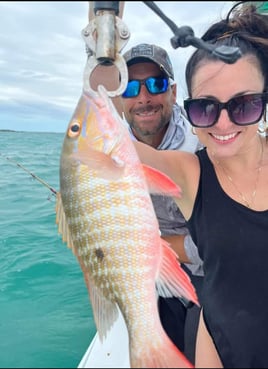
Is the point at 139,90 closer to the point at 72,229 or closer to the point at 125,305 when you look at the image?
the point at 72,229

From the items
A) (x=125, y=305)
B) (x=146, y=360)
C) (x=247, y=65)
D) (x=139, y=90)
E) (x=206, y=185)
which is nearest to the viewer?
(x=146, y=360)

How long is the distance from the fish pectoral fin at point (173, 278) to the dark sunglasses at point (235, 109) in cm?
64

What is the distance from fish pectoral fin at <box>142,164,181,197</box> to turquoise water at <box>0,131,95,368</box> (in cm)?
89

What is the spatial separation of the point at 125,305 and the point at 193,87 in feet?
3.50

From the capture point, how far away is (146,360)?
123 centimetres

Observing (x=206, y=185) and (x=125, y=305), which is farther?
(x=206, y=185)

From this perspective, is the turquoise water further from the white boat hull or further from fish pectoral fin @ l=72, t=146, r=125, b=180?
fish pectoral fin @ l=72, t=146, r=125, b=180

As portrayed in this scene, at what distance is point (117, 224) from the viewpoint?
1325 mm

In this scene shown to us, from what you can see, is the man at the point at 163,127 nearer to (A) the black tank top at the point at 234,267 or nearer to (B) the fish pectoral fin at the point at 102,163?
(A) the black tank top at the point at 234,267

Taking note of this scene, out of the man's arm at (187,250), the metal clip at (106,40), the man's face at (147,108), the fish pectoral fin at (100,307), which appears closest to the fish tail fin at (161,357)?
the fish pectoral fin at (100,307)

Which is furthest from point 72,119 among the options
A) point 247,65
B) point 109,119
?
point 247,65

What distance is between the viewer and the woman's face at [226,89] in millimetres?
1640

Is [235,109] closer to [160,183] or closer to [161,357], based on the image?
[160,183]

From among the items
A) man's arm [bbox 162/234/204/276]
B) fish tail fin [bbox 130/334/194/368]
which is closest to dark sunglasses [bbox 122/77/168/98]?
man's arm [bbox 162/234/204/276]
